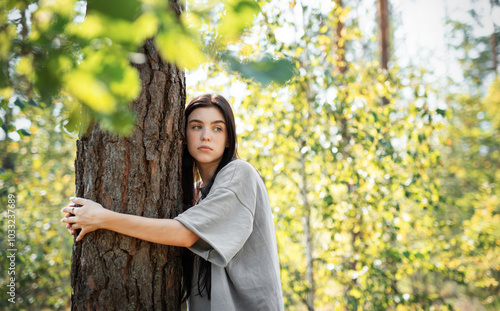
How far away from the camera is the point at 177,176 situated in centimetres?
156

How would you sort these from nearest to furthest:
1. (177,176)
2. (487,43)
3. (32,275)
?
1. (177,176)
2. (32,275)
3. (487,43)

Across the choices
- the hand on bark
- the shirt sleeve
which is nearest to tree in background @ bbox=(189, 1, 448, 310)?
the shirt sleeve

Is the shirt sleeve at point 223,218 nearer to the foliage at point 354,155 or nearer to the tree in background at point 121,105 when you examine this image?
the tree in background at point 121,105

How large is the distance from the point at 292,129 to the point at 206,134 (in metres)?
1.93

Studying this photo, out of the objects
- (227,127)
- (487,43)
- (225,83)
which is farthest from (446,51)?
(227,127)

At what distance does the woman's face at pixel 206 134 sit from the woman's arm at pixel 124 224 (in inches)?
17.1

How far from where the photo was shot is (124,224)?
133 centimetres

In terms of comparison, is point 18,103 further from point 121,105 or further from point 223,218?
point 121,105

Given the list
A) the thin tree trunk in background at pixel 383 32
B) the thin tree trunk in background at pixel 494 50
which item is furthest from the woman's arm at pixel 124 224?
the thin tree trunk in background at pixel 494 50

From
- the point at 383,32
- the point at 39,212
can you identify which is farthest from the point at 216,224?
the point at 383,32

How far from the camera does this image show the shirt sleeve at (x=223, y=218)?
142 cm

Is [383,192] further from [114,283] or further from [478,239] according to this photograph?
[114,283]

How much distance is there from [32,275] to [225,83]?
3.79 m

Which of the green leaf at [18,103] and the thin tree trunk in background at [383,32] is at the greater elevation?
the thin tree trunk in background at [383,32]
